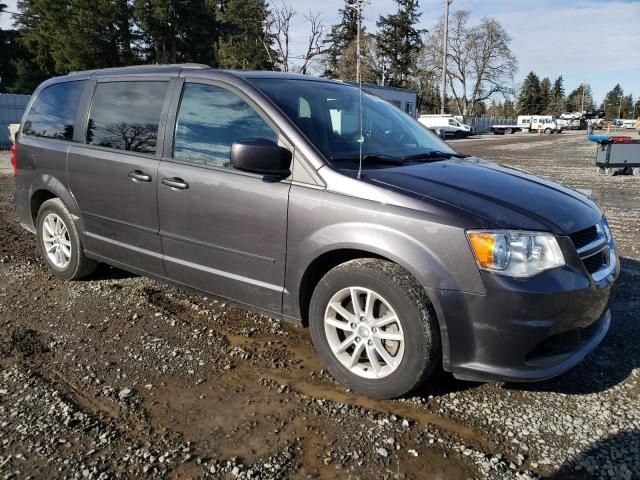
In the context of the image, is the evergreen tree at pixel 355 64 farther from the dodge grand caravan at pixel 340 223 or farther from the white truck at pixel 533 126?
the dodge grand caravan at pixel 340 223

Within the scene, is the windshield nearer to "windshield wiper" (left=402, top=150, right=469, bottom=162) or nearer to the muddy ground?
A: "windshield wiper" (left=402, top=150, right=469, bottom=162)

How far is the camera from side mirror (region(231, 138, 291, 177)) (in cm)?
295

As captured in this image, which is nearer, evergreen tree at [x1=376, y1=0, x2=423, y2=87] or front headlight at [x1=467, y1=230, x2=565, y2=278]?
front headlight at [x1=467, y1=230, x2=565, y2=278]

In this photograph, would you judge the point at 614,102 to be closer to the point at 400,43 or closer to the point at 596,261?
the point at 400,43

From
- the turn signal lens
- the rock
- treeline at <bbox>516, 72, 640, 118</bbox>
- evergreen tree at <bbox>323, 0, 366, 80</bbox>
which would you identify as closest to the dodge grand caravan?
the turn signal lens

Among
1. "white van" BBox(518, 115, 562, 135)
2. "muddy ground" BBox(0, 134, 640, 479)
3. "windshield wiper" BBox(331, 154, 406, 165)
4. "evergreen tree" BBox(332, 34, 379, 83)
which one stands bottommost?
"muddy ground" BBox(0, 134, 640, 479)

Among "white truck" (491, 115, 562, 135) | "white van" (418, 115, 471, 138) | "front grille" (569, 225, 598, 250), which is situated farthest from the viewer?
"white truck" (491, 115, 562, 135)

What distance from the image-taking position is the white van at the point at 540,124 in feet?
211

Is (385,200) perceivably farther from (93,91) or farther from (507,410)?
(93,91)

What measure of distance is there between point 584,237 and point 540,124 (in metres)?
69.6

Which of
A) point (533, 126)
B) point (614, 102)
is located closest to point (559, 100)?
point (614, 102)

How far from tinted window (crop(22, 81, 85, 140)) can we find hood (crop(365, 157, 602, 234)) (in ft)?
9.63

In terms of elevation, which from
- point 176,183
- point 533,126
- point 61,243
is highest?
point 533,126

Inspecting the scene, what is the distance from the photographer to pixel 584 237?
2.83 m
